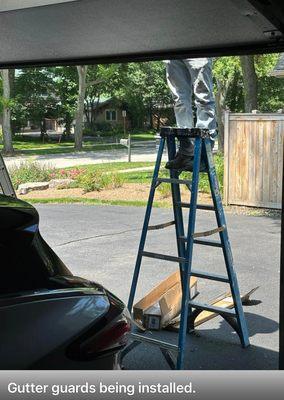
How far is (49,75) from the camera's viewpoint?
46.6 m

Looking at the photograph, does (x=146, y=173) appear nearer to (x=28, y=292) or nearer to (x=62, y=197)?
(x=62, y=197)

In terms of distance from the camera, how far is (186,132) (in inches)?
172

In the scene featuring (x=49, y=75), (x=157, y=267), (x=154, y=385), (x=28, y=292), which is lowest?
(x=157, y=267)

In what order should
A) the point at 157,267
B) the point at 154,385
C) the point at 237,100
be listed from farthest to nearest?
the point at 237,100
the point at 157,267
the point at 154,385

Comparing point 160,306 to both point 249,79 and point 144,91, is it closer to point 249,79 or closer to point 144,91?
point 249,79

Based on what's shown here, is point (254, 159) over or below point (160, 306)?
over

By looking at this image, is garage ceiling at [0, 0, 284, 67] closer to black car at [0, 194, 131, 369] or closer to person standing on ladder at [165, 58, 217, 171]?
person standing on ladder at [165, 58, 217, 171]

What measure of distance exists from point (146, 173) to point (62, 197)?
18.5 ft

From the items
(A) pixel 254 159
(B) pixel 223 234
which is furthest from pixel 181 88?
(A) pixel 254 159

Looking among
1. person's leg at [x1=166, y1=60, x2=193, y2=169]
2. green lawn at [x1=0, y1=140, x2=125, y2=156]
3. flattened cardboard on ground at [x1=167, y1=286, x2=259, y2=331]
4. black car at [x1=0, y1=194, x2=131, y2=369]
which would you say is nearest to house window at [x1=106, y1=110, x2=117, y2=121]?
green lawn at [x1=0, y1=140, x2=125, y2=156]

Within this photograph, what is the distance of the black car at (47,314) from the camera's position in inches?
80.0

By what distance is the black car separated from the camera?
80.0 inches

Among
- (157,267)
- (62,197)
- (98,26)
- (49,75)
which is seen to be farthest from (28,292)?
(49,75)

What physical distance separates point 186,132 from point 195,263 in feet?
13.7
